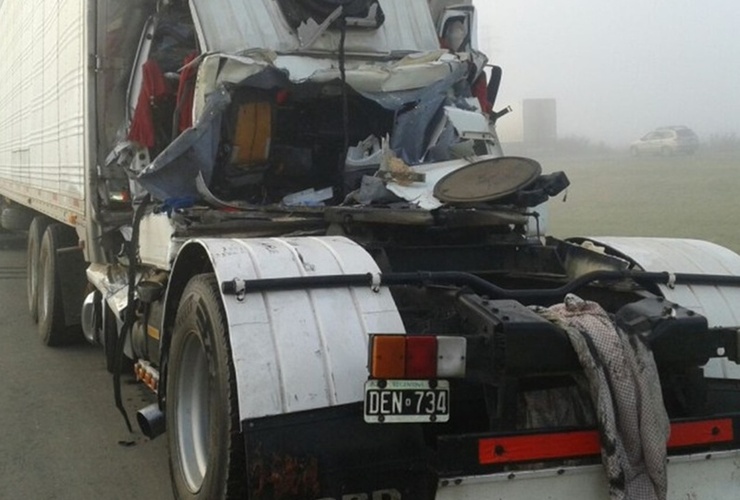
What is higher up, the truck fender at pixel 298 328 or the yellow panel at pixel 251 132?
the yellow panel at pixel 251 132

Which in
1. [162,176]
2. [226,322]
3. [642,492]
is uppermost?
[162,176]

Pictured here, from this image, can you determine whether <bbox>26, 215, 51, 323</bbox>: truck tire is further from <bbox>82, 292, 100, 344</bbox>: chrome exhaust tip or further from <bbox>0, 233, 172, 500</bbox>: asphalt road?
<bbox>82, 292, 100, 344</bbox>: chrome exhaust tip

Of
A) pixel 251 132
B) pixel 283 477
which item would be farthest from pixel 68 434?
pixel 283 477

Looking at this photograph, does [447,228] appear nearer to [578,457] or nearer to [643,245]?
[643,245]

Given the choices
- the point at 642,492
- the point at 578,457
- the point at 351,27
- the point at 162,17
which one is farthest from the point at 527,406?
the point at 162,17

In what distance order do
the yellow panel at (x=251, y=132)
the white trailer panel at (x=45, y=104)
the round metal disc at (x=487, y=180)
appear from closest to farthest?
the round metal disc at (x=487, y=180) → the yellow panel at (x=251, y=132) → the white trailer panel at (x=45, y=104)

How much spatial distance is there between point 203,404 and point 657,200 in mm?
13331

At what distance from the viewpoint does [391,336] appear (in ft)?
9.42

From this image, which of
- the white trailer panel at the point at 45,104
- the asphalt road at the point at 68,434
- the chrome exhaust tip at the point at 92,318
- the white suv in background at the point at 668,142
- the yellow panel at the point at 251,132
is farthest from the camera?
the white suv in background at the point at 668,142

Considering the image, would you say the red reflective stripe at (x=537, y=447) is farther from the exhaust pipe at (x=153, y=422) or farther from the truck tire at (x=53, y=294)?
the truck tire at (x=53, y=294)

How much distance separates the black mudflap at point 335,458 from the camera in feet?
9.53

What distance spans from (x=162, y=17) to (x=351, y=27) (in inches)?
52.0

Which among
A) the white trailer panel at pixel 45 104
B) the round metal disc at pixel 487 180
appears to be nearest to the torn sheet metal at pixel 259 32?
the white trailer panel at pixel 45 104

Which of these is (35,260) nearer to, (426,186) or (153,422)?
(153,422)
